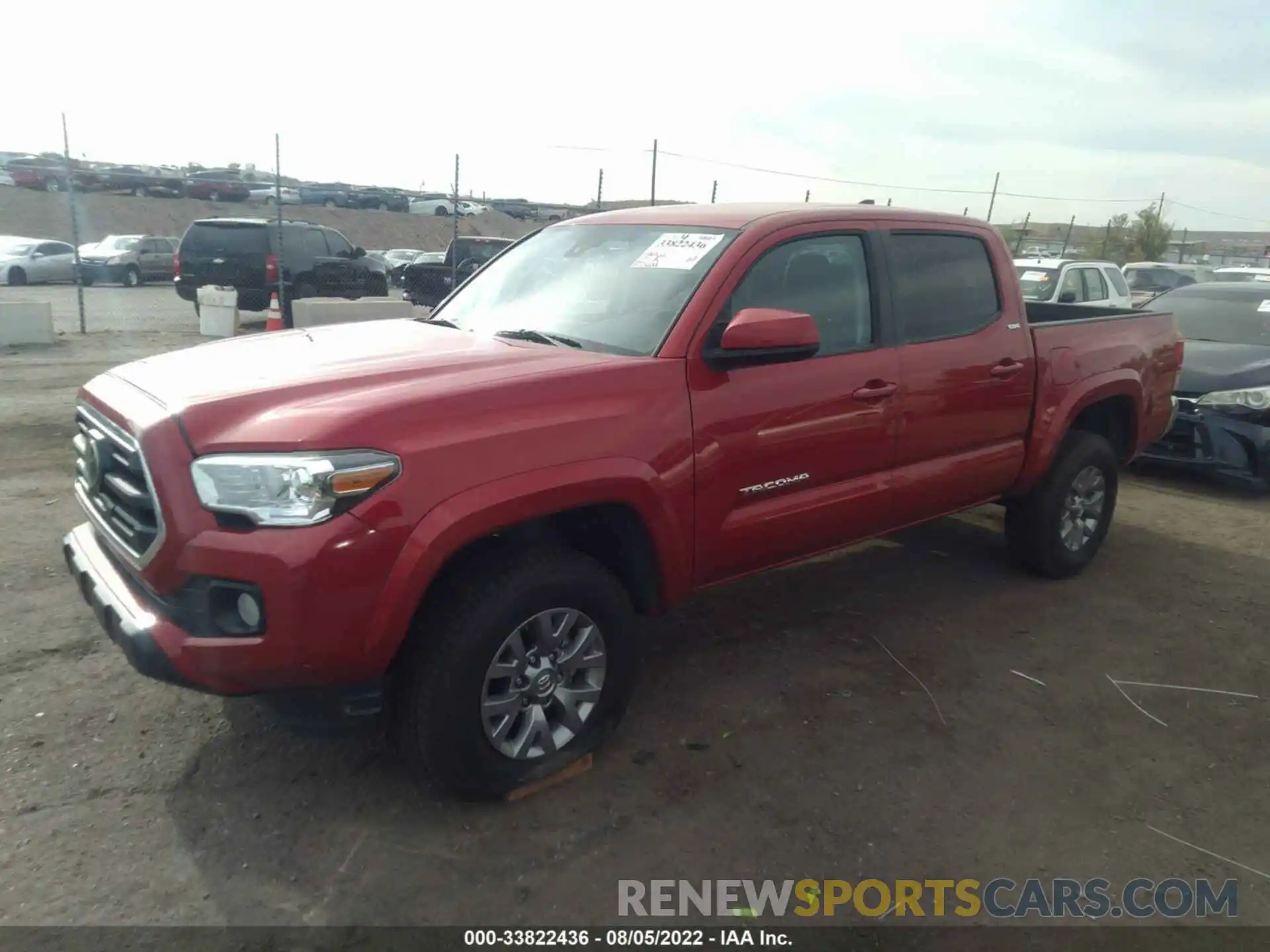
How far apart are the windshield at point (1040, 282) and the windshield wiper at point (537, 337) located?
9.71m

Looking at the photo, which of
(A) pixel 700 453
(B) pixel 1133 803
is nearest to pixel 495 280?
(A) pixel 700 453

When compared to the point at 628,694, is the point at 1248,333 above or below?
above

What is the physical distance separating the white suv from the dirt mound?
21.1 m

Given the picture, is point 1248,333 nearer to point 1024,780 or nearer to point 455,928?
point 1024,780

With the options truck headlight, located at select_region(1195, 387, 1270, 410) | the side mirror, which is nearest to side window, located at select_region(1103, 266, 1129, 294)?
truck headlight, located at select_region(1195, 387, 1270, 410)

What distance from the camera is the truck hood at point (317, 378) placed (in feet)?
8.63

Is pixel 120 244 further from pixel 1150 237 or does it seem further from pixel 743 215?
pixel 1150 237

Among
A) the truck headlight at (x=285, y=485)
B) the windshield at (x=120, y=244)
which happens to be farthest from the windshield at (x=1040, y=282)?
the windshield at (x=120, y=244)

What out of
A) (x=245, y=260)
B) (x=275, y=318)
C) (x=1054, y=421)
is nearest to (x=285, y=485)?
(x=1054, y=421)

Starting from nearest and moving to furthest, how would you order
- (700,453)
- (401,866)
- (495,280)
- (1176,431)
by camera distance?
(401,866) → (700,453) → (495,280) → (1176,431)

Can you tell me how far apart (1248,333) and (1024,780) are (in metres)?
6.66

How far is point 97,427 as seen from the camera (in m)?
3.10

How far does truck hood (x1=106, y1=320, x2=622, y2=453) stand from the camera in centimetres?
263

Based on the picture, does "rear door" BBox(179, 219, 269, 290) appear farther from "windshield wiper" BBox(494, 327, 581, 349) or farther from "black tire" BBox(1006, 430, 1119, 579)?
"black tire" BBox(1006, 430, 1119, 579)
